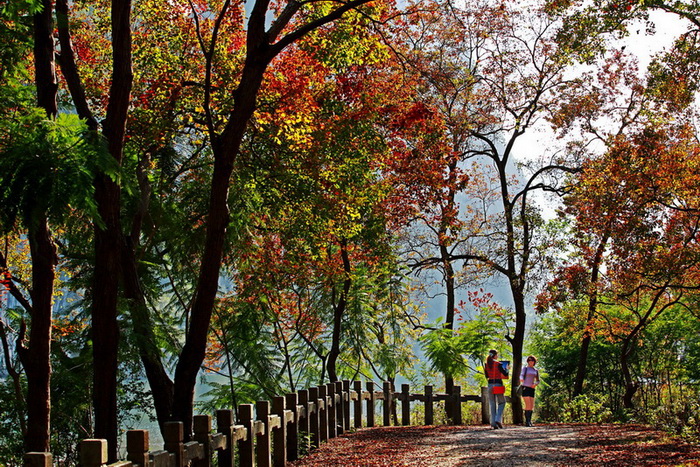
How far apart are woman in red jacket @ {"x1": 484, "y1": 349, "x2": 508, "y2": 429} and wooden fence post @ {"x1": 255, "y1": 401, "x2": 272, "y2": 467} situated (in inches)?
316

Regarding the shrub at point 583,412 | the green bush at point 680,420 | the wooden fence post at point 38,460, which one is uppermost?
the wooden fence post at point 38,460

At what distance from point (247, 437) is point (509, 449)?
4.67m

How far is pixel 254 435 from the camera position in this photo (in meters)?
8.42

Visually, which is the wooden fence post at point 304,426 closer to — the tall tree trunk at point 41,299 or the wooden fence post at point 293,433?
the wooden fence post at point 293,433

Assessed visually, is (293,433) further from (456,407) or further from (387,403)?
(456,407)

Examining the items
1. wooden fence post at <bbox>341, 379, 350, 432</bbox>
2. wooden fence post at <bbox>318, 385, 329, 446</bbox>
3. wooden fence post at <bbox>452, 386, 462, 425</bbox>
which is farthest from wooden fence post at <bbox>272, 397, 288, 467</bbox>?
wooden fence post at <bbox>452, 386, 462, 425</bbox>

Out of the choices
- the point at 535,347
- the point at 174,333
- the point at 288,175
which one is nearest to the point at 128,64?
the point at 288,175

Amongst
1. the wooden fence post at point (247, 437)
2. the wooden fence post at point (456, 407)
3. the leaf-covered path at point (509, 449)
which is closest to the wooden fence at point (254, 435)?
the wooden fence post at point (247, 437)

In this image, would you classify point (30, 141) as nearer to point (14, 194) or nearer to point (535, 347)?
point (14, 194)

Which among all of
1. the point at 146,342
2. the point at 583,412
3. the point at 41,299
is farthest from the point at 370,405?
the point at 41,299

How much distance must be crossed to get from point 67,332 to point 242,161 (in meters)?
4.71

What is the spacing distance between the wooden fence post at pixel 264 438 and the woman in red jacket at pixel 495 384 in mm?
8038

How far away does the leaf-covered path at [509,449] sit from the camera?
9.45 meters

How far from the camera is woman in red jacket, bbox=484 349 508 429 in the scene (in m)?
16.0
